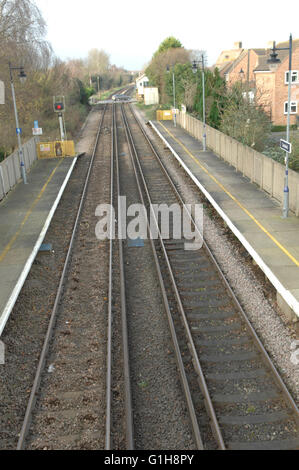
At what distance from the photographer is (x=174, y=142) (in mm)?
35250

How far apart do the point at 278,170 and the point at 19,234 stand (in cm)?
1021

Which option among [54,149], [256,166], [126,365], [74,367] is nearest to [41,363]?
[74,367]

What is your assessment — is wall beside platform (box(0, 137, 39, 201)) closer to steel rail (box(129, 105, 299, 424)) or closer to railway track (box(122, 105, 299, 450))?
railway track (box(122, 105, 299, 450))

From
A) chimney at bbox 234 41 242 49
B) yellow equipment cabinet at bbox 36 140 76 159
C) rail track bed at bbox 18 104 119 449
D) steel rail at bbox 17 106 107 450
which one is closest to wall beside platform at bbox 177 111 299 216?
rail track bed at bbox 18 104 119 449

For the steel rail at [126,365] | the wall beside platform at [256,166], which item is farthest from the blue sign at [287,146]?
the steel rail at [126,365]

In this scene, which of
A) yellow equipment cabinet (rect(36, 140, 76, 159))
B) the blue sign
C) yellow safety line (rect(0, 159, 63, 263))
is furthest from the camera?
yellow equipment cabinet (rect(36, 140, 76, 159))

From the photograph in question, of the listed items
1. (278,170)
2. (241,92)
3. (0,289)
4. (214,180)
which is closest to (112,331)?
(0,289)

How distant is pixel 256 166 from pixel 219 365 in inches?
551

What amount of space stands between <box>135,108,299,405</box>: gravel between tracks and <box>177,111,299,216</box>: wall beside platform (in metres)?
2.74

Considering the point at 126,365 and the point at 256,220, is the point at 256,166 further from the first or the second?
the point at 126,365

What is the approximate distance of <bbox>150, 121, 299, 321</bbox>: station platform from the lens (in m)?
11.8

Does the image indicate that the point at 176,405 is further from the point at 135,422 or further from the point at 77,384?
the point at 77,384

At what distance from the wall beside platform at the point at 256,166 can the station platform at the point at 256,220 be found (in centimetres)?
33

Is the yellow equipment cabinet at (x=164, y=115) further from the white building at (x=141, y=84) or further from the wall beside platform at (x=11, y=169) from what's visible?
the white building at (x=141, y=84)
